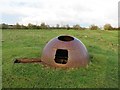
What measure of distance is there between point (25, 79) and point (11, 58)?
3.39m

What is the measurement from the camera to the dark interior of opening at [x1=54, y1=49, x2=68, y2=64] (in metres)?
13.8

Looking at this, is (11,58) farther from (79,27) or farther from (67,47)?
(79,27)

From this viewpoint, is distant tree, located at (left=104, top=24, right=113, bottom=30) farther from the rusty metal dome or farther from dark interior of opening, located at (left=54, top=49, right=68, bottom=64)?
the rusty metal dome

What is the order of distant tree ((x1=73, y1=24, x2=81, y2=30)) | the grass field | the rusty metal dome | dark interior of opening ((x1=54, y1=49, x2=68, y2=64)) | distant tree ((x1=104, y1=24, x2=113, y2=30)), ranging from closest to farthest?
the grass field, the rusty metal dome, dark interior of opening ((x1=54, y1=49, x2=68, y2=64)), distant tree ((x1=73, y1=24, x2=81, y2=30)), distant tree ((x1=104, y1=24, x2=113, y2=30))

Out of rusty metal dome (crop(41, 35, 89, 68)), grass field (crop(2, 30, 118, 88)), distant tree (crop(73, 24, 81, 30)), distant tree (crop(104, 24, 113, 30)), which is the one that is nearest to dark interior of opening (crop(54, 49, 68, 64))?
rusty metal dome (crop(41, 35, 89, 68))

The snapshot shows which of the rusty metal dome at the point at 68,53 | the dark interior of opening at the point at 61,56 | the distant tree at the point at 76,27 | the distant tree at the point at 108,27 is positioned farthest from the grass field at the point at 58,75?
the distant tree at the point at 108,27

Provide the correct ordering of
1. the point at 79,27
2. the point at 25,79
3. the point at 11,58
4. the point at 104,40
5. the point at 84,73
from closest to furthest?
the point at 25,79 < the point at 84,73 < the point at 11,58 < the point at 104,40 < the point at 79,27

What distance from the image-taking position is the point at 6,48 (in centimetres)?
1798

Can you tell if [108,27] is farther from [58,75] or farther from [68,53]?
[58,75]

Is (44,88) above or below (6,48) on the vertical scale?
below

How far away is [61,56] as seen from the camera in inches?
563

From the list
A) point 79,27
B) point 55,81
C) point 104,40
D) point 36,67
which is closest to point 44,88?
point 55,81

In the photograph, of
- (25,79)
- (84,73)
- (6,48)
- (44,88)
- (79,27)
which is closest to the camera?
(44,88)

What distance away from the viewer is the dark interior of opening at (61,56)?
13828mm
